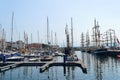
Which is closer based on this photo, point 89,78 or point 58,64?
point 89,78

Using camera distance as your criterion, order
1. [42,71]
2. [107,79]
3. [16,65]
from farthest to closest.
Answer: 1. [16,65]
2. [42,71]
3. [107,79]

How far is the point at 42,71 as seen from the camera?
4156 cm

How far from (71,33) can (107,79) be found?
2003 inches

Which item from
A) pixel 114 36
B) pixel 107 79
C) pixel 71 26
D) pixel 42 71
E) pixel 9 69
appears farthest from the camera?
pixel 114 36

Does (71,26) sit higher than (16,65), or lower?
higher

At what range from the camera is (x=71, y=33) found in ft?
279

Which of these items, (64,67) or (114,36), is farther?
(114,36)

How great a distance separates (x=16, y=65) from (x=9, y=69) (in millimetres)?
3380

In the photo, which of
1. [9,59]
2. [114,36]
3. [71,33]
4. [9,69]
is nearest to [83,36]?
[114,36]

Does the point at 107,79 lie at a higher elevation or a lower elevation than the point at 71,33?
lower

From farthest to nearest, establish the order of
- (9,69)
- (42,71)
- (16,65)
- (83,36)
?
(83,36) → (16,65) → (9,69) → (42,71)

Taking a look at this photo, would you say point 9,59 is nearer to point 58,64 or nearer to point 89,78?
point 58,64

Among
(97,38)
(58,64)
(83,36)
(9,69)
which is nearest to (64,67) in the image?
(58,64)

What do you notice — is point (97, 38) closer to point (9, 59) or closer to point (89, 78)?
point (9, 59)
